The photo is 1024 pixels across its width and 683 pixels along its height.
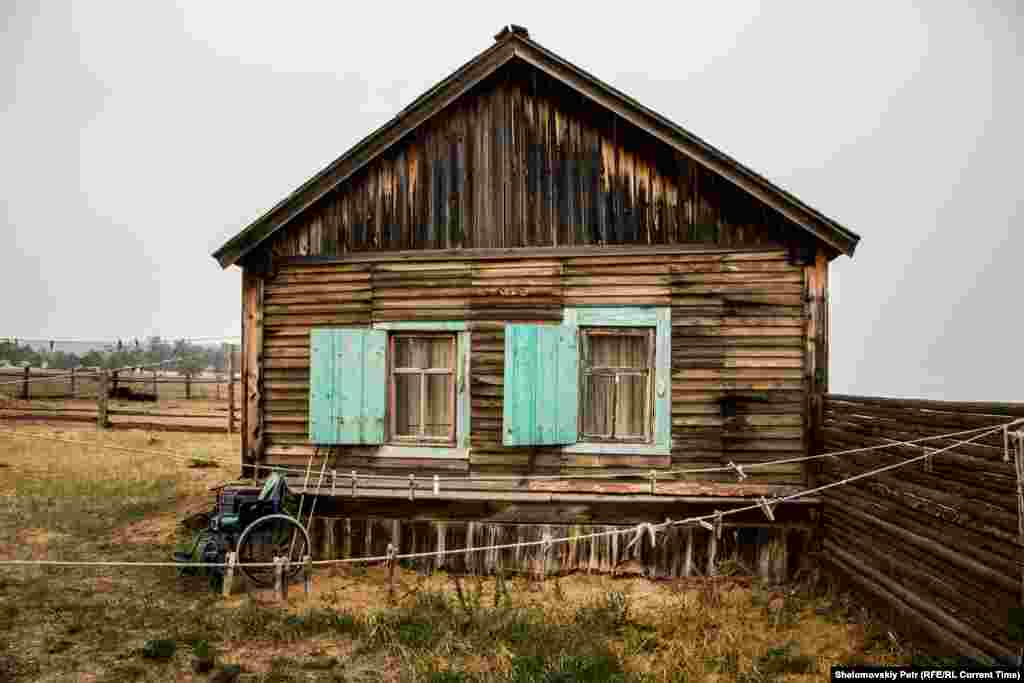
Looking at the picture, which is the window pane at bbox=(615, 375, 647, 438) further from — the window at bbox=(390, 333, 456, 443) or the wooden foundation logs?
the window at bbox=(390, 333, 456, 443)

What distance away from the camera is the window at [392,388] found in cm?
985

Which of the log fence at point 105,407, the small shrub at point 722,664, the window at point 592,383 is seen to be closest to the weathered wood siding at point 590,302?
the window at point 592,383

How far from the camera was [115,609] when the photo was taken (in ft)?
25.9

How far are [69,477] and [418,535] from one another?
10.4m

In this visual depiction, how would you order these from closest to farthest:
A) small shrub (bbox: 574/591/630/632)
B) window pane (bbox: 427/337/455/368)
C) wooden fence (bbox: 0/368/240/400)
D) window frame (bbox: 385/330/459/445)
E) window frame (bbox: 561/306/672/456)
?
small shrub (bbox: 574/591/630/632) < window frame (bbox: 561/306/672/456) < window frame (bbox: 385/330/459/445) < window pane (bbox: 427/337/455/368) < wooden fence (bbox: 0/368/240/400)

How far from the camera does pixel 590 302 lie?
9633 millimetres

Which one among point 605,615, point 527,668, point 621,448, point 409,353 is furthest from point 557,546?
point 527,668

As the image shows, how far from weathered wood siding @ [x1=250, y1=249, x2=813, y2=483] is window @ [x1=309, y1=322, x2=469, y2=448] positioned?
19 centimetres

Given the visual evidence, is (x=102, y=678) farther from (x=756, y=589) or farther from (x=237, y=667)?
(x=756, y=589)

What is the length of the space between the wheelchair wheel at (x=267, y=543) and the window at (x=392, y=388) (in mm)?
1470

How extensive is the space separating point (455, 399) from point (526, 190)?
10.1ft

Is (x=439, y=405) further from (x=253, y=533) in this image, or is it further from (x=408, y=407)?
(x=253, y=533)

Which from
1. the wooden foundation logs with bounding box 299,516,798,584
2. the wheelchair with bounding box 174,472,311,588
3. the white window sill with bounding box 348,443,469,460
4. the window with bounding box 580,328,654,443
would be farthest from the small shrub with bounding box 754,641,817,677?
the wheelchair with bounding box 174,472,311,588

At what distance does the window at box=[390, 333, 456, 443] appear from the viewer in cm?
1002
